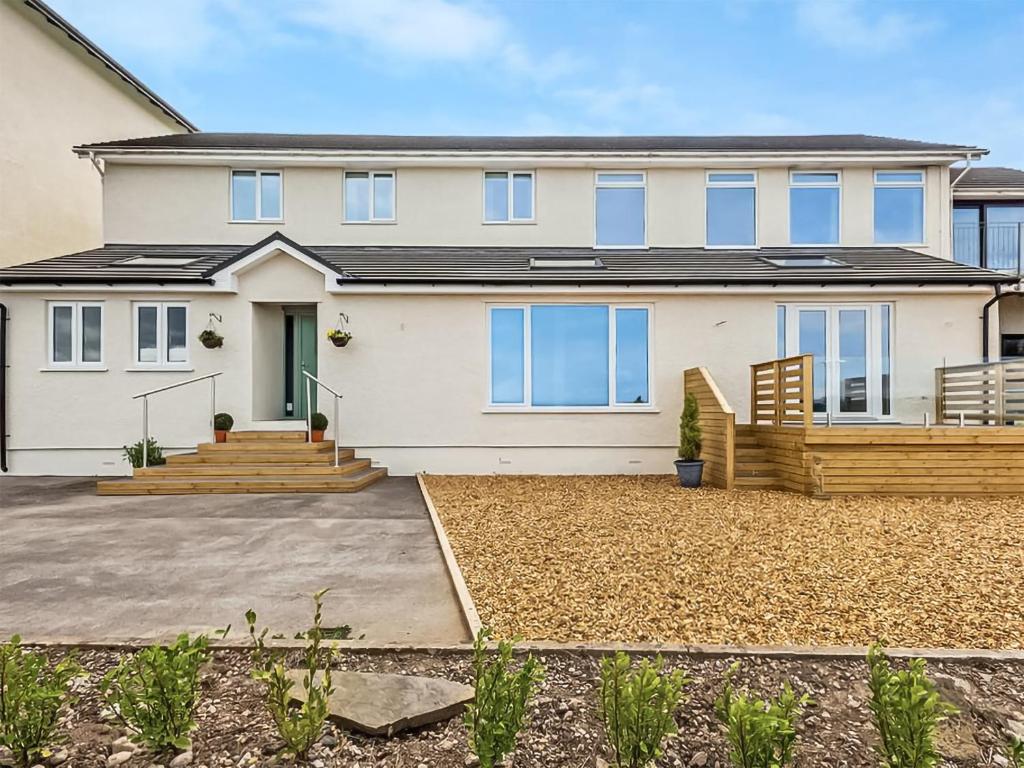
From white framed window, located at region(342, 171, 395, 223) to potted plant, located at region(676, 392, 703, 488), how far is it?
7946 millimetres

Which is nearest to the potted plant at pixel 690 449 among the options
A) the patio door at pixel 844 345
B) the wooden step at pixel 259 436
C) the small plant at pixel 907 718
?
the patio door at pixel 844 345

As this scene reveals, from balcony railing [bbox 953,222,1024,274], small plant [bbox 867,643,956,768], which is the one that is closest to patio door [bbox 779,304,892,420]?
balcony railing [bbox 953,222,1024,274]

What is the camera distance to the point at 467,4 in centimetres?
2433

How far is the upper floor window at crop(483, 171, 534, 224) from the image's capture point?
1323 cm

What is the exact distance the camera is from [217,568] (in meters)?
5.08

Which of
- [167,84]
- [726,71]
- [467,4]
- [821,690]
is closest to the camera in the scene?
[821,690]

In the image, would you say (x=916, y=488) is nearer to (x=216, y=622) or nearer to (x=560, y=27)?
(x=216, y=622)

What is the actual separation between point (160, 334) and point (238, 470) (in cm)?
347

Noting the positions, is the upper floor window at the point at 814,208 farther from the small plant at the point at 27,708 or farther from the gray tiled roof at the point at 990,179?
the small plant at the point at 27,708

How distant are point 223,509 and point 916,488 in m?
9.78

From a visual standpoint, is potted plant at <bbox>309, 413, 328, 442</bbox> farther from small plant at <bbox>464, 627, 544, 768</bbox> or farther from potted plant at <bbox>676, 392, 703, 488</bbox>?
small plant at <bbox>464, 627, 544, 768</bbox>

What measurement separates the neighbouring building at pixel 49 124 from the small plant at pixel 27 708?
539 inches

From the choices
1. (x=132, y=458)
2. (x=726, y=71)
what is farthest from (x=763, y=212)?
(x=726, y=71)

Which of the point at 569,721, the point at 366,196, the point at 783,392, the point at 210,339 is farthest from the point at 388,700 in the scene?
the point at 366,196
